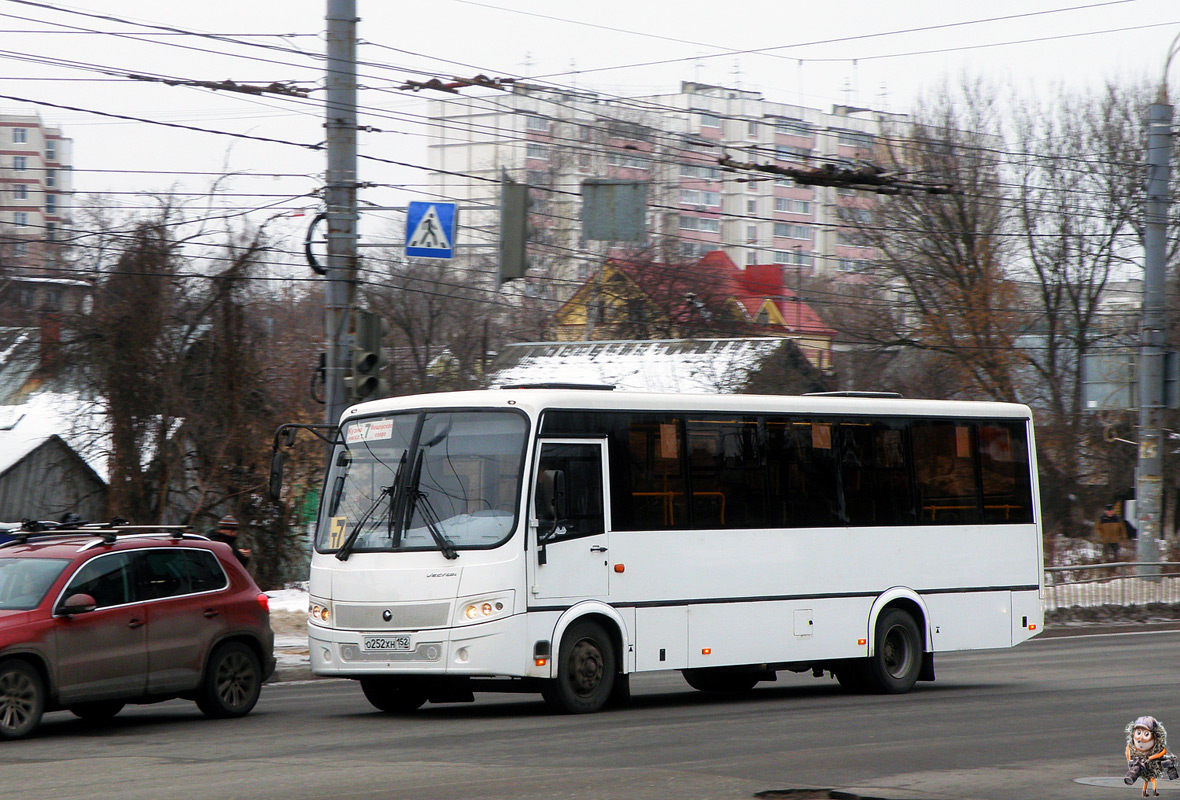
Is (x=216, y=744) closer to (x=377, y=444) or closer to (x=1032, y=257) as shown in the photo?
(x=377, y=444)

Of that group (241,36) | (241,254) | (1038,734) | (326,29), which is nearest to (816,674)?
(1038,734)

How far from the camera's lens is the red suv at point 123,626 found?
11164 millimetres

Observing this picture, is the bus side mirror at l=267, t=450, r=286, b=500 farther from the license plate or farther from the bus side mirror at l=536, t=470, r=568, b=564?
the bus side mirror at l=536, t=470, r=568, b=564

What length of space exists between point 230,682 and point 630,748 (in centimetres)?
431

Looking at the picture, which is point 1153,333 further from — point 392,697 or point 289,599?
point 392,697

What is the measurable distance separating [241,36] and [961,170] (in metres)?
27.0

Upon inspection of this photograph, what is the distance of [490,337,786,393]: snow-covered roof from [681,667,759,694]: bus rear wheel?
2478cm

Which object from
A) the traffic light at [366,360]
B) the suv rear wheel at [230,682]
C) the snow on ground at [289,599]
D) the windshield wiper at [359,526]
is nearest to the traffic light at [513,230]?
the traffic light at [366,360]

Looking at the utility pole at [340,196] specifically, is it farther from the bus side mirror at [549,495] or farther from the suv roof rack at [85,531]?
the bus side mirror at [549,495]

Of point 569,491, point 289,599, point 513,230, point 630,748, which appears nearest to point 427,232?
point 513,230

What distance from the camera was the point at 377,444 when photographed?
13250 millimetres

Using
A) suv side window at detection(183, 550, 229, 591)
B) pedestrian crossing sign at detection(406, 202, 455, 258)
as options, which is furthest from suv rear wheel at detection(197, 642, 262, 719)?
pedestrian crossing sign at detection(406, 202, 455, 258)

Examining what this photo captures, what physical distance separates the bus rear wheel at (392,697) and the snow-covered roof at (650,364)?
89.2 ft

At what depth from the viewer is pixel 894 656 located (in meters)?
15.3
